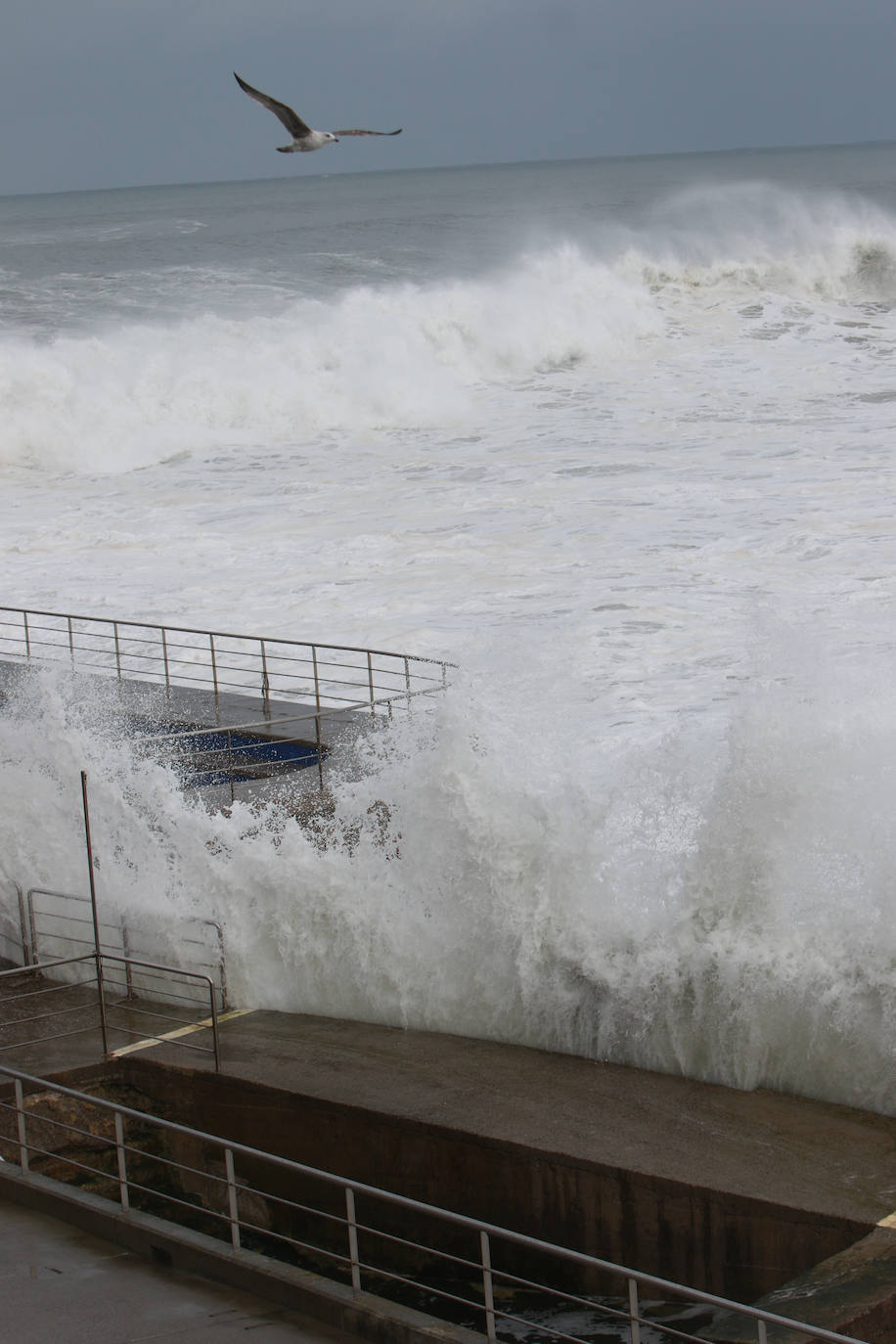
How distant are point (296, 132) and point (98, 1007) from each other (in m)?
5.88

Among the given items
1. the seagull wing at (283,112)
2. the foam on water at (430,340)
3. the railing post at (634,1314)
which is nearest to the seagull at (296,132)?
the seagull wing at (283,112)

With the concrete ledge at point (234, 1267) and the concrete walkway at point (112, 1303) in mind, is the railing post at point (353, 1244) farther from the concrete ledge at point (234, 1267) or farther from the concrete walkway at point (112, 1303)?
the concrete walkway at point (112, 1303)

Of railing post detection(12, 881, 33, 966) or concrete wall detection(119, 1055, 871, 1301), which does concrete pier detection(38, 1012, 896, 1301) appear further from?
railing post detection(12, 881, 33, 966)

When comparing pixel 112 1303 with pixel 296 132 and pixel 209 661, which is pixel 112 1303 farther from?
pixel 209 661

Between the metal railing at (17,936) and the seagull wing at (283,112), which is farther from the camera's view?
the metal railing at (17,936)

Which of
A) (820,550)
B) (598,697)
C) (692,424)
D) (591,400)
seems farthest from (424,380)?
(598,697)

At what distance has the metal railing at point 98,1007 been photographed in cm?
1001

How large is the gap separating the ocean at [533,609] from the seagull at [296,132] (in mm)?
4191

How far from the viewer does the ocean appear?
32.3ft

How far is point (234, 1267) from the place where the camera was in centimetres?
704

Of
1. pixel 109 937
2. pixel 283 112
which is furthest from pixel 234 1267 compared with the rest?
pixel 283 112

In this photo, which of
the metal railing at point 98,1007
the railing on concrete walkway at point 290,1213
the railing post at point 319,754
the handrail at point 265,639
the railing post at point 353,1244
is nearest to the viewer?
the railing post at point 353,1244

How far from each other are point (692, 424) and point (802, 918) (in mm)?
27201

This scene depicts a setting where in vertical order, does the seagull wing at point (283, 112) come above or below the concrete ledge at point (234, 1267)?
above
